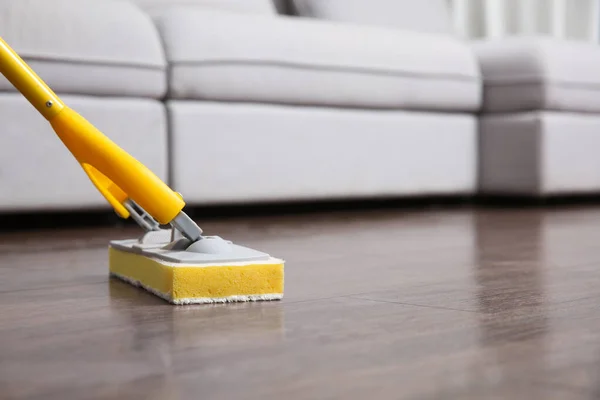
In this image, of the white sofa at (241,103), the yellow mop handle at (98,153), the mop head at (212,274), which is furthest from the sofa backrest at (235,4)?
the mop head at (212,274)

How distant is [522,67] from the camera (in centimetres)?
245

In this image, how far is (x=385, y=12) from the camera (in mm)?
2865

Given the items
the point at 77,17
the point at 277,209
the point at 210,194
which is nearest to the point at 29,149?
the point at 77,17

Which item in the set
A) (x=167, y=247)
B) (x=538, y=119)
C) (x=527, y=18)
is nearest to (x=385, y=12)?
(x=538, y=119)

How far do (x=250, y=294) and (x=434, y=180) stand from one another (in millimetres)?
1577

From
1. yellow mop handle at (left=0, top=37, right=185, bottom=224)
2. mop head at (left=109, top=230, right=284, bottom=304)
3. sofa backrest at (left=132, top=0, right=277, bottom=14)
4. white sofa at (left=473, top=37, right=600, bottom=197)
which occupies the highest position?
sofa backrest at (left=132, top=0, right=277, bottom=14)

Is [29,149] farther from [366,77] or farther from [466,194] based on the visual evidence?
[466,194]

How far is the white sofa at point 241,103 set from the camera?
64.8 inches

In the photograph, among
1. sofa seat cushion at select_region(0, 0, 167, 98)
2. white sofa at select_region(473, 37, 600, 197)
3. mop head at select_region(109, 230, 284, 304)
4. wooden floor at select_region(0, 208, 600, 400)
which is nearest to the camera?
wooden floor at select_region(0, 208, 600, 400)

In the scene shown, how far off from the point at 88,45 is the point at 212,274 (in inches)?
39.8

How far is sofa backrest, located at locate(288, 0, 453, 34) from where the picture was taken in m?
2.73

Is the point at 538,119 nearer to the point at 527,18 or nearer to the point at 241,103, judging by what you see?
the point at 241,103

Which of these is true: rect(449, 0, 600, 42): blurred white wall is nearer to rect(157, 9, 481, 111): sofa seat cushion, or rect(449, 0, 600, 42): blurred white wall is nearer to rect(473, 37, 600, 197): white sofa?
rect(473, 37, 600, 197): white sofa

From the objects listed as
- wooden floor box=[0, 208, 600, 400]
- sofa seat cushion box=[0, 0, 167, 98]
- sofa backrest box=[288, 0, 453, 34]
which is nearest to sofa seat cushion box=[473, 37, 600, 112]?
sofa backrest box=[288, 0, 453, 34]
